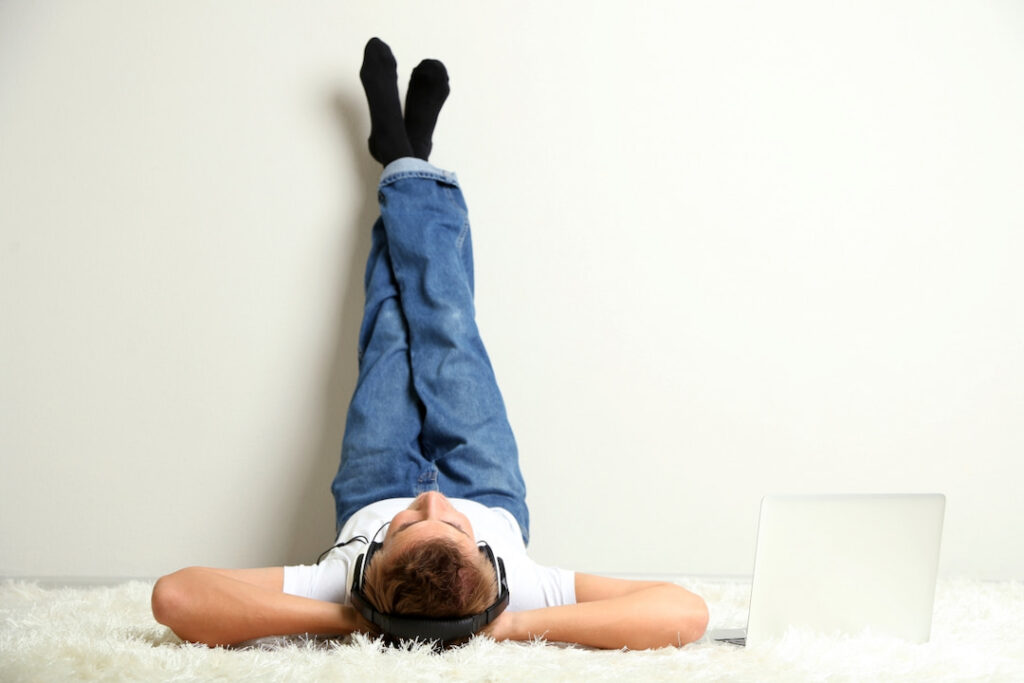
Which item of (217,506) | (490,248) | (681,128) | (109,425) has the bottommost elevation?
(217,506)

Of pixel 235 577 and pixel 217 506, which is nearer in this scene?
pixel 235 577

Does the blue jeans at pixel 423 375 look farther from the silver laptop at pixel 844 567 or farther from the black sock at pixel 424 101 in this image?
the silver laptop at pixel 844 567

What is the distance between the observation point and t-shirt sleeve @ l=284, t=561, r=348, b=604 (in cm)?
127

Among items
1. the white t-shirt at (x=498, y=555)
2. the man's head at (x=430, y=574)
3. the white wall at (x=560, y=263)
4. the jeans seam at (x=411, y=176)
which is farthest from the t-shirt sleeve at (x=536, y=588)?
the jeans seam at (x=411, y=176)

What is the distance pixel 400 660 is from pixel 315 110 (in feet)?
4.36

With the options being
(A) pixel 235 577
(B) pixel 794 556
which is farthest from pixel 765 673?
(A) pixel 235 577

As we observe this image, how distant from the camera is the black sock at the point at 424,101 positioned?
186 cm

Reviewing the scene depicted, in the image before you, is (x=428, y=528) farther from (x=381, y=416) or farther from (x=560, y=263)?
(x=560, y=263)

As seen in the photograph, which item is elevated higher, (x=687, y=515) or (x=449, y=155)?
(x=449, y=155)

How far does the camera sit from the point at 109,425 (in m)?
1.83

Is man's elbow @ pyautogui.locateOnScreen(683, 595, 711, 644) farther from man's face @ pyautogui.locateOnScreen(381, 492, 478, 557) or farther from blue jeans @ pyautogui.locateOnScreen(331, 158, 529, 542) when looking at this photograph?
blue jeans @ pyautogui.locateOnScreen(331, 158, 529, 542)

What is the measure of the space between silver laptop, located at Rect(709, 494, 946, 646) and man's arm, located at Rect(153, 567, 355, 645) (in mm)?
582

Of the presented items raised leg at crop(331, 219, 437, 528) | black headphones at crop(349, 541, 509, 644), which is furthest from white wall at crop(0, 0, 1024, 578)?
black headphones at crop(349, 541, 509, 644)

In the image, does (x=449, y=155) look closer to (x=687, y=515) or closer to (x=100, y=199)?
(x=100, y=199)
